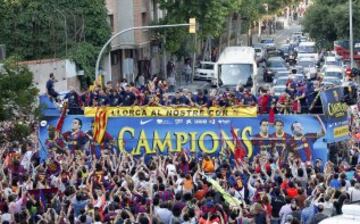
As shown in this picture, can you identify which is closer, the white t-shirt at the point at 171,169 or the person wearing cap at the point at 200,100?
the white t-shirt at the point at 171,169

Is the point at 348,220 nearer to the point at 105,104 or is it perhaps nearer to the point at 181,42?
the point at 105,104

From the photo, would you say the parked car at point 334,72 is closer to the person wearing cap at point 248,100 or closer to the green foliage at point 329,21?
the green foliage at point 329,21

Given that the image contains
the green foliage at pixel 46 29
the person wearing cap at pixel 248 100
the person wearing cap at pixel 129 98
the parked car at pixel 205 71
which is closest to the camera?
the person wearing cap at pixel 248 100

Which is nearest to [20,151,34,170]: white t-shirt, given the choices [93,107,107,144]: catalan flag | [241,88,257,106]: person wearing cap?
[93,107,107,144]: catalan flag

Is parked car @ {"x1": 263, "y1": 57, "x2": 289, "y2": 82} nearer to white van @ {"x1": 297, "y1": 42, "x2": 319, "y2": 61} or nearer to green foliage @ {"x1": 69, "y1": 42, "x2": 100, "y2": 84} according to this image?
white van @ {"x1": 297, "y1": 42, "x2": 319, "y2": 61}

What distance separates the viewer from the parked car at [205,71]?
59.8 meters

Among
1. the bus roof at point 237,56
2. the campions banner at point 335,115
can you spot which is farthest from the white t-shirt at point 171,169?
the bus roof at point 237,56

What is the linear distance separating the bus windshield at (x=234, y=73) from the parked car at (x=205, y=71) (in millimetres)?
11591

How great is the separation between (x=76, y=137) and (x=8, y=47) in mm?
18766

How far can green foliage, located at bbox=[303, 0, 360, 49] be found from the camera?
60600 millimetres

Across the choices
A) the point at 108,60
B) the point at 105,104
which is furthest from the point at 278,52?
the point at 105,104

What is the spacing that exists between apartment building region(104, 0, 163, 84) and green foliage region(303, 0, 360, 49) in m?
10.1

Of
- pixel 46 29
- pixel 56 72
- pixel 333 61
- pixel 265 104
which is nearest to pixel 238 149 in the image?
pixel 265 104

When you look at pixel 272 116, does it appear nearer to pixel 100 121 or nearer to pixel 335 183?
pixel 100 121
